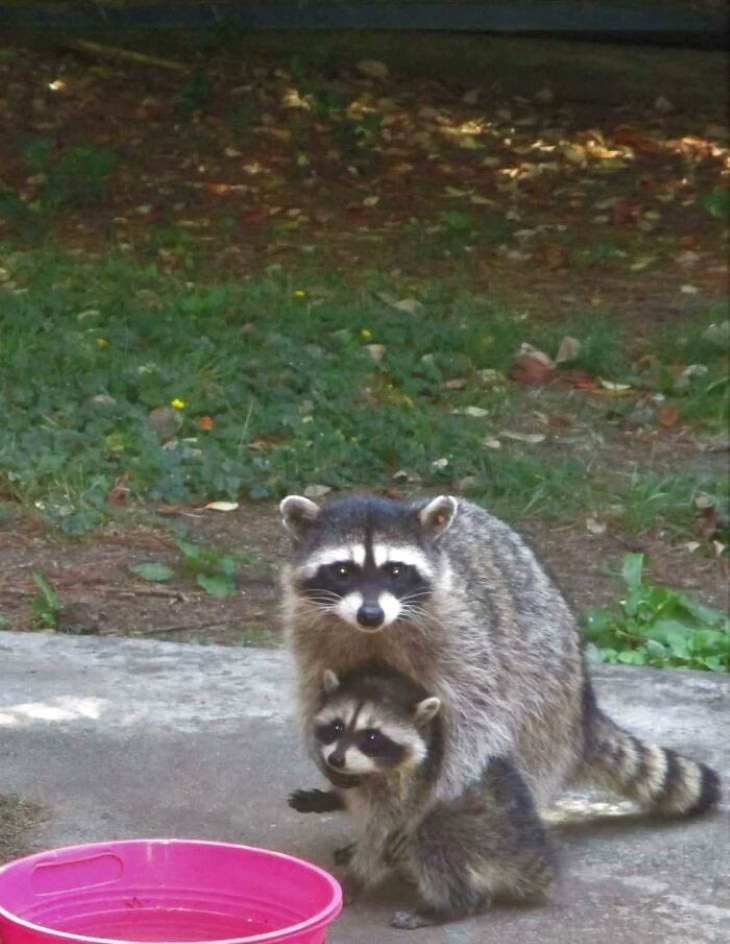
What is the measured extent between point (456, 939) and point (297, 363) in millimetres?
4206

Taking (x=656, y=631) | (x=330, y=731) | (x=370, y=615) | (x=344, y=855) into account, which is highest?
(x=370, y=615)

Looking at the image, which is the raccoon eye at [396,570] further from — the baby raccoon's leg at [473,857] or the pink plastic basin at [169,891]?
the pink plastic basin at [169,891]

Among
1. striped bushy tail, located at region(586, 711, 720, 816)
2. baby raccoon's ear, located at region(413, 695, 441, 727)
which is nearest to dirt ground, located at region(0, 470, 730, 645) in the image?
striped bushy tail, located at region(586, 711, 720, 816)

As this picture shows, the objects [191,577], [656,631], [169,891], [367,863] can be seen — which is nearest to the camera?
[169,891]

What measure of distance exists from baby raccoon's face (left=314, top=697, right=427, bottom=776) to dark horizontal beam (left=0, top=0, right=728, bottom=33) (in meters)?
8.26

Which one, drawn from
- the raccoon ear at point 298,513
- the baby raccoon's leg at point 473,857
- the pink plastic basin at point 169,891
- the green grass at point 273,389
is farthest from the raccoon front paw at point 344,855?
the green grass at point 273,389

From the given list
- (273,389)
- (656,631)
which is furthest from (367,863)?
(273,389)

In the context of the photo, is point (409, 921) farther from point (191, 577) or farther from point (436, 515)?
point (191, 577)

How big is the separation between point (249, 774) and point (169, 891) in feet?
3.77

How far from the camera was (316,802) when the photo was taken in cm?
345

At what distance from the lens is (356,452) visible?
652 centimetres

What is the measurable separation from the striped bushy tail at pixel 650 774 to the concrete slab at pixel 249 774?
5 centimetres

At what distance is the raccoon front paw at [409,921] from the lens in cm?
321

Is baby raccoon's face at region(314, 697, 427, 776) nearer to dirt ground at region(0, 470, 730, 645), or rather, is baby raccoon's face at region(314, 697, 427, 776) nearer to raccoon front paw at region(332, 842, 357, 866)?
raccoon front paw at region(332, 842, 357, 866)
